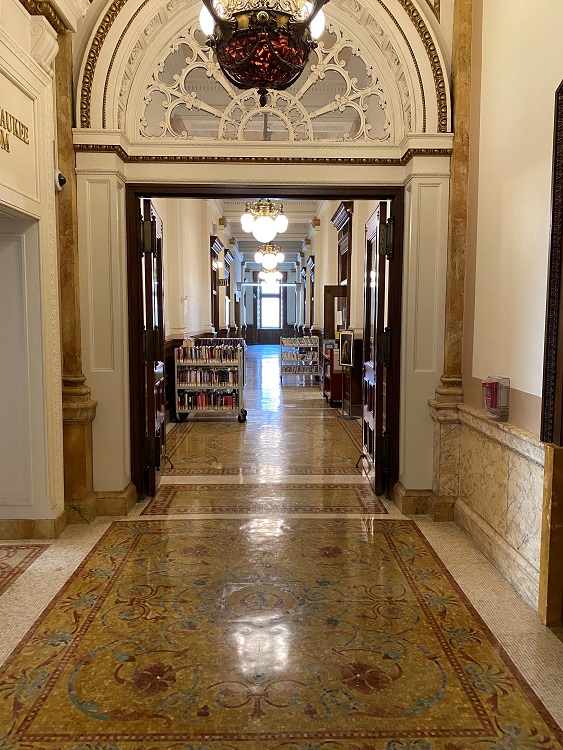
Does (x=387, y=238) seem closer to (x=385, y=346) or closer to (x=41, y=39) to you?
(x=385, y=346)

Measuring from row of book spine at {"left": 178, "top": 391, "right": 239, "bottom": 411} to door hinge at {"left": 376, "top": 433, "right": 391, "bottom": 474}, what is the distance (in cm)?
424

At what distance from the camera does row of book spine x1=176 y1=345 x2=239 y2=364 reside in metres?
9.09

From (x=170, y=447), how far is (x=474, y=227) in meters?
4.57

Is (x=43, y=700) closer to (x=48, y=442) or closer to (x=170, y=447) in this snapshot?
(x=48, y=442)

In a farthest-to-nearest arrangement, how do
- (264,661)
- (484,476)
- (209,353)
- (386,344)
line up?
(209,353)
(386,344)
(484,476)
(264,661)

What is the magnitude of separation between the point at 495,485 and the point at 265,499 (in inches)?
82.8

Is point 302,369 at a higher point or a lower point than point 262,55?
lower

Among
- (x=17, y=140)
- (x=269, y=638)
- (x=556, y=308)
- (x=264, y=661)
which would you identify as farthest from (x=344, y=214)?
(x=264, y=661)

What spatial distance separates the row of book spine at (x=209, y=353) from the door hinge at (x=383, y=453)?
4.20 metres

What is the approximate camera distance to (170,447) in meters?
7.46

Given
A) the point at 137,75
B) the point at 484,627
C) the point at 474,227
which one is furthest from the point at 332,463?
the point at 137,75

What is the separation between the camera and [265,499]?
17.4ft

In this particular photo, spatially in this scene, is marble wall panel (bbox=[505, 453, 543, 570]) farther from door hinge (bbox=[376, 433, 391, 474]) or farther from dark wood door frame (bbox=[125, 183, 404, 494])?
dark wood door frame (bbox=[125, 183, 404, 494])

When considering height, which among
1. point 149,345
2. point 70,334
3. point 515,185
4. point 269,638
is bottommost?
point 269,638
